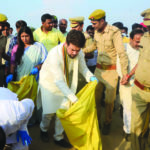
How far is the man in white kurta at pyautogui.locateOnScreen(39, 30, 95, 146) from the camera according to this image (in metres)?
2.50

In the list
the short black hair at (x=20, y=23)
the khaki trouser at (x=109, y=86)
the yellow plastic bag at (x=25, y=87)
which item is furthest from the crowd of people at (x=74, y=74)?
the short black hair at (x=20, y=23)

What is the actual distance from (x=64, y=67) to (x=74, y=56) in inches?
7.8

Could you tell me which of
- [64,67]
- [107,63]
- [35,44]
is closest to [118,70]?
[107,63]

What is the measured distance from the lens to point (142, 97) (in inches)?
95.4

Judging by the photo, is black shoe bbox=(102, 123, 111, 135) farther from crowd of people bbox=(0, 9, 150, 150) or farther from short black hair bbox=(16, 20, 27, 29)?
short black hair bbox=(16, 20, 27, 29)

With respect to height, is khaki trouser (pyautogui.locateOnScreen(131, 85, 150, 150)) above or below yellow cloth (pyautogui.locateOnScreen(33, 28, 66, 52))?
below

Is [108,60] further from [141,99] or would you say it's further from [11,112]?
[11,112]

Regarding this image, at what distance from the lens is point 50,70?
2.72 m

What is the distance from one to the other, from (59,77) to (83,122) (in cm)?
63

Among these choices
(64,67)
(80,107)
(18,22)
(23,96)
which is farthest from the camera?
(18,22)

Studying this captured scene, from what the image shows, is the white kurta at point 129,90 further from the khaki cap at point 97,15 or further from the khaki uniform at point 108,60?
the khaki cap at point 97,15

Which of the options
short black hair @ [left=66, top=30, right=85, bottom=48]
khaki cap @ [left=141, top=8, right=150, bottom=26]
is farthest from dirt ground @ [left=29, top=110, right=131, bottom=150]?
khaki cap @ [left=141, top=8, right=150, bottom=26]

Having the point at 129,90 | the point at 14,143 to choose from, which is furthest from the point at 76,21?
the point at 14,143

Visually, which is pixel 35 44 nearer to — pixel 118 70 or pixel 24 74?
pixel 24 74
